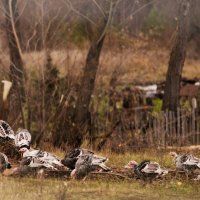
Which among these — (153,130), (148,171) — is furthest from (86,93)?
(148,171)

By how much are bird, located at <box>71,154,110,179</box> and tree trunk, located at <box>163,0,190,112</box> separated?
7.01 m

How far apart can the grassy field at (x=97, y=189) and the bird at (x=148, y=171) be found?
0.32ft

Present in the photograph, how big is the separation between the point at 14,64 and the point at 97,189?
7.33 m

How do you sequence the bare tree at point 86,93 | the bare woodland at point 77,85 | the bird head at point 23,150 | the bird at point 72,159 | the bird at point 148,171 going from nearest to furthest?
1. the bird at point 148,171
2. the bird at point 72,159
3. the bird head at point 23,150
4. the bare woodland at point 77,85
5. the bare tree at point 86,93

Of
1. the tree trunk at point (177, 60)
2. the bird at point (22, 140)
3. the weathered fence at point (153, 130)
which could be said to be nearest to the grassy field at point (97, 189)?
the bird at point (22, 140)

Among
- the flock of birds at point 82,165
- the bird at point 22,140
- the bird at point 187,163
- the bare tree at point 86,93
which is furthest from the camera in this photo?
the bare tree at point 86,93

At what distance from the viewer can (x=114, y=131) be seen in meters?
13.7

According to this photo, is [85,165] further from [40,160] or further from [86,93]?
[86,93]

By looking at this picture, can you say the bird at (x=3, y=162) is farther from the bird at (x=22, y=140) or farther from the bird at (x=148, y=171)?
the bird at (x=148, y=171)

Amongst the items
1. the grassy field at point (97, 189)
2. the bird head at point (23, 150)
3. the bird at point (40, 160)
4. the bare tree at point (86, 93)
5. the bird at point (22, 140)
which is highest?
the bare tree at point (86, 93)

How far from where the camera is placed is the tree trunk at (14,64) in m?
13.5

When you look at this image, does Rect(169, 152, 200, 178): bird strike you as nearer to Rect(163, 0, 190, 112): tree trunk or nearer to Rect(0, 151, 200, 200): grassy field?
Rect(0, 151, 200, 200): grassy field

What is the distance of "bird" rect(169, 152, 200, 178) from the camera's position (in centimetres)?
908

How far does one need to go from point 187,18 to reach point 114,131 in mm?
3765
